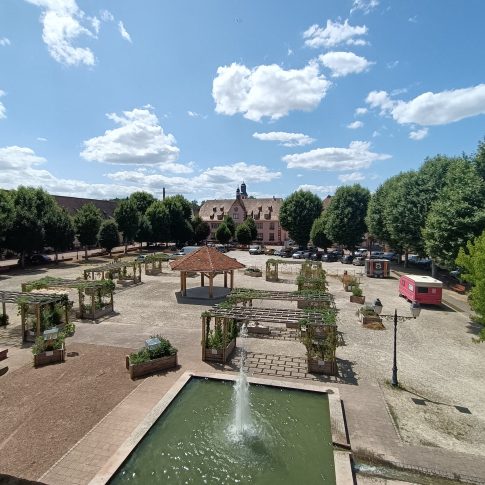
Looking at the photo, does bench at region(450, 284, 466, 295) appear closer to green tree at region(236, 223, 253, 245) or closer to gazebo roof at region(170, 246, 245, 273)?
gazebo roof at region(170, 246, 245, 273)

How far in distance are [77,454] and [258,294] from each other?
12.3 metres

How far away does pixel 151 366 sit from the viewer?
541 inches

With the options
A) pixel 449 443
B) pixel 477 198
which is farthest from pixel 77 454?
pixel 477 198

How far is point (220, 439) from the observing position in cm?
972

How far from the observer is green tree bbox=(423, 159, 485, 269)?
25094 mm

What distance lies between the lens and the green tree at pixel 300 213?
195ft

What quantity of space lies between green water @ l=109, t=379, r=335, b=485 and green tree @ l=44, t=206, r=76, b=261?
128ft

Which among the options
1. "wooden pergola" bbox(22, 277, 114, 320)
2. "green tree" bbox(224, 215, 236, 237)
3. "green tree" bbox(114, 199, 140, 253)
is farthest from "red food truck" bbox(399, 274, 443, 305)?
"green tree" bbox(224, 215, 236, 237)

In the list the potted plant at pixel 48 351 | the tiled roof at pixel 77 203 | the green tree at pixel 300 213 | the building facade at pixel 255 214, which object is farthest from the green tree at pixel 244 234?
the potted plant at pixel 48 351

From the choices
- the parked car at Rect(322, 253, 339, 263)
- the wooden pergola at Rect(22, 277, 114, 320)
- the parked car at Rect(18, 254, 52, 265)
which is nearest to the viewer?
the wooden pergola at Rect(22, 277, 114, 320)

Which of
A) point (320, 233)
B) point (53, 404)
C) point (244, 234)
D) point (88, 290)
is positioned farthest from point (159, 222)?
point (53, 404)

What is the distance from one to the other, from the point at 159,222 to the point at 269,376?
1947 inches

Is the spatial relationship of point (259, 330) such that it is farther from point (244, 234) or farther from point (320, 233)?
point (244, 234)

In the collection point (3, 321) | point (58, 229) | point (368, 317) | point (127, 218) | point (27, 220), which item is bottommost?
point (368, 317)
